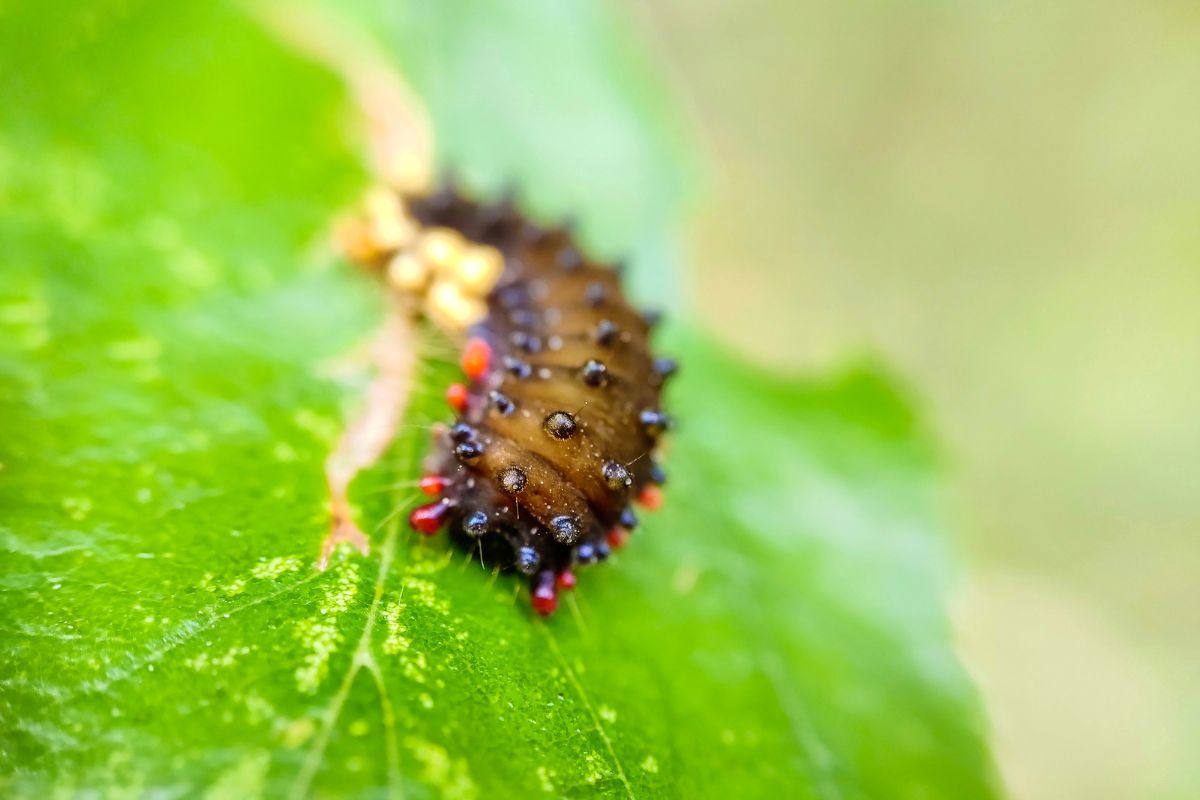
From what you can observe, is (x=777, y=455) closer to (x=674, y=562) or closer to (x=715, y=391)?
(x=715, y=391)

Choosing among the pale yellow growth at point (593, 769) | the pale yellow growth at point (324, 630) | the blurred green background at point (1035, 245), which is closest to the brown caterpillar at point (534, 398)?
the pale yellow growth at point (324, 630)

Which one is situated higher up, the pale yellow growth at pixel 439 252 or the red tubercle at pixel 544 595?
the pale yellow growth at pixel 439 252

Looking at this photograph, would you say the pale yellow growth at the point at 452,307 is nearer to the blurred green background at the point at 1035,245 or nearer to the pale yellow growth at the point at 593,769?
the pale yellow growth at the point at 593,769

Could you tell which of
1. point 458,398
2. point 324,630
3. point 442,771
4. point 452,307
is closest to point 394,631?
point 324,630

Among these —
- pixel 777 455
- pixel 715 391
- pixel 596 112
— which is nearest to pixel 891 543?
pixel 777 455

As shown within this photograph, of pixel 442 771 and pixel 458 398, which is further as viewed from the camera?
pixel 458 398

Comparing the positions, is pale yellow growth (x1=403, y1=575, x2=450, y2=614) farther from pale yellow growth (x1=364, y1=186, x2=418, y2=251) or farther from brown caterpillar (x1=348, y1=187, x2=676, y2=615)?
pale yellow growth (x1=364, y1=186, x2=418, y2=251)

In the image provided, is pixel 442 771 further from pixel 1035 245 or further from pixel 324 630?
pixel 1035 245
